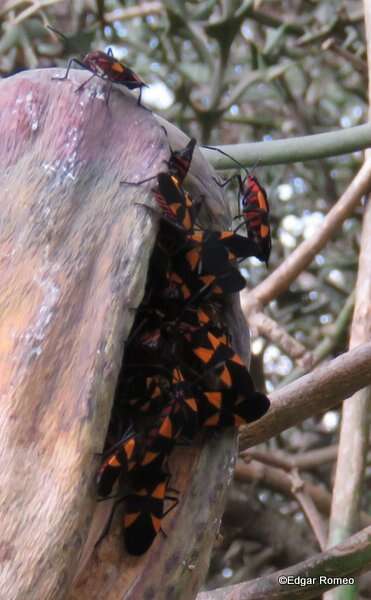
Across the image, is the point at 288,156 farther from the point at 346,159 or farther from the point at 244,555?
the point at 346,159

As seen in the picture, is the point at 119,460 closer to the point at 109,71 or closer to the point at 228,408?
the point at 228,408

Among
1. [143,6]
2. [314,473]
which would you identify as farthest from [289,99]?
[314,473]

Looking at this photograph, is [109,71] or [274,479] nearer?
[109,71]

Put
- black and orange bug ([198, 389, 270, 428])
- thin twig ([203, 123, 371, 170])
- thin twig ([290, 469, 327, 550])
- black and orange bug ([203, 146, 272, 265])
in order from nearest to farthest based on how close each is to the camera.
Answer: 1. black and orange bug ([198, 389, 270, 428])
2. black and orange bug ([203, 146, 272, 265])
3. thin twig ([203, 123, 371, 170])
4. thin twig ([290, 469, 327, 550])

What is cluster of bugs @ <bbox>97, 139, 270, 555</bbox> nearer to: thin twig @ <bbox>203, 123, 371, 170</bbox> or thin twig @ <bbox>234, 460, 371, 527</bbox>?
thin twig @ <bbox>203, 123, 371, 170</bbox>

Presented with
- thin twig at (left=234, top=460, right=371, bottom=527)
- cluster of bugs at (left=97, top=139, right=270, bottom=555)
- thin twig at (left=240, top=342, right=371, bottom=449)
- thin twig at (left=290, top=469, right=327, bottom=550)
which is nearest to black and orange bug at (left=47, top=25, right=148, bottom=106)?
cluster of bugs at (left=97, top=139, right=270, bottom=555)

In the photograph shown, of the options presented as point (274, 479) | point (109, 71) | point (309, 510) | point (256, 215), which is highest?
point (109, 71)

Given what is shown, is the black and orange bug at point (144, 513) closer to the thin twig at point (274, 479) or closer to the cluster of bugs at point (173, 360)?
the cluster of bugs at point (173, 360)

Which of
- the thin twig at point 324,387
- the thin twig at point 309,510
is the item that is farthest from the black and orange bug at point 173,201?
the thin twig at point 309,510

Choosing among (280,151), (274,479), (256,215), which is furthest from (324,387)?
(274,479)
